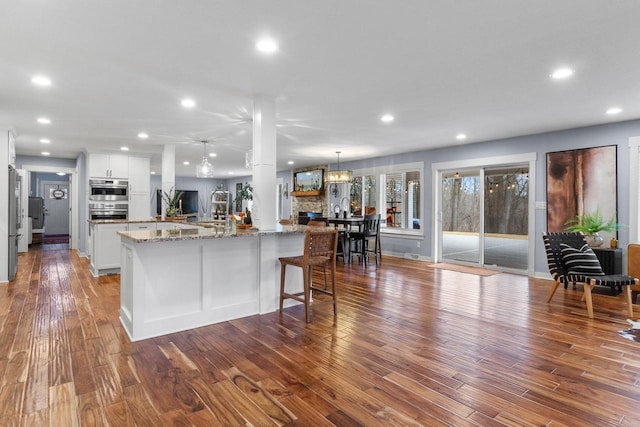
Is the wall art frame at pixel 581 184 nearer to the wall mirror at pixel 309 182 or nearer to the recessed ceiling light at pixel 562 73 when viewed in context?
the recessed ceiling light at pixel 562 73

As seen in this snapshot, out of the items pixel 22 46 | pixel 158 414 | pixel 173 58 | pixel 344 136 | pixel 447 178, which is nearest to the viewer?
pixel 158 414

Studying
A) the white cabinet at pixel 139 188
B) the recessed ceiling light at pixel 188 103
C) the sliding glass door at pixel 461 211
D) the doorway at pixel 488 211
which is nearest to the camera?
the recessed ceiling light at pixel 188 103

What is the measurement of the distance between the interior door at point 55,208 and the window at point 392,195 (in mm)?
10316

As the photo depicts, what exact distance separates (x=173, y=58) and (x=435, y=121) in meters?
3.62

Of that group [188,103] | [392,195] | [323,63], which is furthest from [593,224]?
[188,103]

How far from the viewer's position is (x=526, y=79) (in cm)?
342

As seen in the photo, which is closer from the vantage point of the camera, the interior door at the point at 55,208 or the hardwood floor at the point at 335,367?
the hardwood floor at the point at 335,367

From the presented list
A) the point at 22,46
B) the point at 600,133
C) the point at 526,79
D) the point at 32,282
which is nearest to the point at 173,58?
the point at 22,46

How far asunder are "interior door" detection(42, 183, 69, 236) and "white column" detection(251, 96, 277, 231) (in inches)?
458

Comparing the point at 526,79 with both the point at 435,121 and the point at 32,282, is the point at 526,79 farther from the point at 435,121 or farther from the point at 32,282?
the point at 32,282

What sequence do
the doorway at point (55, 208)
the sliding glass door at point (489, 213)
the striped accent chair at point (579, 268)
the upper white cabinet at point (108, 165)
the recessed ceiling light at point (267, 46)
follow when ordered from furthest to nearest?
the doorway at point (55, 208)
the upper white cabinet at point (108, 165)
the sliding glass door at point (489, 213)
the striped accent chair at point (579, 268)
the recessed ceiling light at point (267, 46)

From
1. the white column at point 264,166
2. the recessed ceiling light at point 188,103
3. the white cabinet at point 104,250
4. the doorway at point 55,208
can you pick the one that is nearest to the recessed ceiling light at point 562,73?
the white column at point 264,166

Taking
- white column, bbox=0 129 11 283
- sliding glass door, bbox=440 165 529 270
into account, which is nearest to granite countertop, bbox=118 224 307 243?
white column, bbox=0 129 11 283

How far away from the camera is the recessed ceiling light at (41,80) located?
339cm
